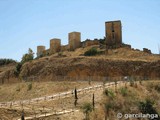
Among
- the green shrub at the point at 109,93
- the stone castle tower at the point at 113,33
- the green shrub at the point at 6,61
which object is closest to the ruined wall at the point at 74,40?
the stone castle tower at the point at 113,33

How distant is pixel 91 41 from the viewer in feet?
209

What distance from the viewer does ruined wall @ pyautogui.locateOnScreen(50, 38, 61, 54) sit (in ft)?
216

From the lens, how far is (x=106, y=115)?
89.3 ft

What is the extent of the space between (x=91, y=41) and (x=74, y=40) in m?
3.53

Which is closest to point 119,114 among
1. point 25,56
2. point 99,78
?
point 99,78

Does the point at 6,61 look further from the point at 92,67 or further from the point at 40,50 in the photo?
the point at 92,67

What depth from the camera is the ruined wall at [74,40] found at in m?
62.2

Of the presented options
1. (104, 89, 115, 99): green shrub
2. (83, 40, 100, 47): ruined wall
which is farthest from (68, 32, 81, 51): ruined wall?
(104, 89, 115, 99): green shrub

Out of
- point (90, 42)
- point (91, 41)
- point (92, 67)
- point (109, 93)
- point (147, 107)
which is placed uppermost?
point (91, 41)

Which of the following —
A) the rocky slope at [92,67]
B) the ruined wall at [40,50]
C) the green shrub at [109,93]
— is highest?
the ruined wall at [40,50]

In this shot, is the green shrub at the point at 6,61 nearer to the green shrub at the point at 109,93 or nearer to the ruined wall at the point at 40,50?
the ruined wall at the point at 40,50

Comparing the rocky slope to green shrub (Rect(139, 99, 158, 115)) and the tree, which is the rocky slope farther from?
green shrub (Rect(139, 99, 158, 115))

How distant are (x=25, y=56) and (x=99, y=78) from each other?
2854 cm

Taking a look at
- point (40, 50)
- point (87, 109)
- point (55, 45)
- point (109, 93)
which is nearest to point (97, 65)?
point (55, 45)
